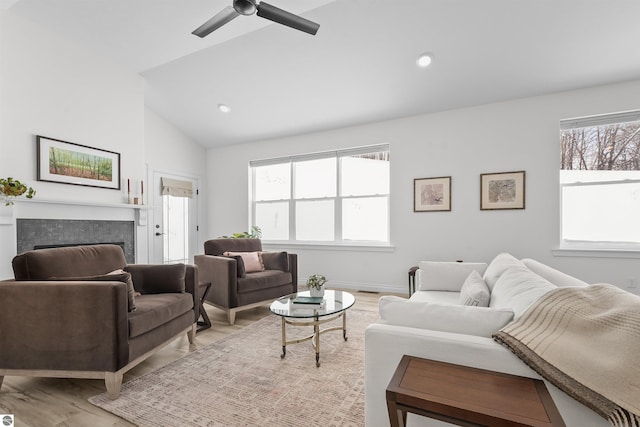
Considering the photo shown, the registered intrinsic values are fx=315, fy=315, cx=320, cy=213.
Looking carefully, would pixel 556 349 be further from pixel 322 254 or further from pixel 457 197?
pixel 322 254

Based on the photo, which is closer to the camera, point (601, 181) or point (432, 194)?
point (601, 181)

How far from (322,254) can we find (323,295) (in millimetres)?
2286

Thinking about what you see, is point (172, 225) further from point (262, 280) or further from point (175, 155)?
point (262, 280)

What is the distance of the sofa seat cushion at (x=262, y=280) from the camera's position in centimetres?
333

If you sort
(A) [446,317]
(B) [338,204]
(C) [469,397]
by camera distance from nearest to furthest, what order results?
1. (C) [469,397]
2. (A) [446,317]
3. (B) [338,204]

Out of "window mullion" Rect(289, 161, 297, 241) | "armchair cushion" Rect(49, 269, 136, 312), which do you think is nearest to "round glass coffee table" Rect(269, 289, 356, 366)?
"armchair cushion" Rect(49, 269, 136, 312)

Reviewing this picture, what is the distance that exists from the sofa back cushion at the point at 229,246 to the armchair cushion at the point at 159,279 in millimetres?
1153

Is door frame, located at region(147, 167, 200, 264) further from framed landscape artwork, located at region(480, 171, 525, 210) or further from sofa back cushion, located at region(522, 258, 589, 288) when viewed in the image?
sofa back cushion, located at region(522, 258, 589, 288)

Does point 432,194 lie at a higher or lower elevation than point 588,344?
higher

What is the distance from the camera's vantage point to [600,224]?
3.63 meters

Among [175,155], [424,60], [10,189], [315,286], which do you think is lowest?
[315,286]

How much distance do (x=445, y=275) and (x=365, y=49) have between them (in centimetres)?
251

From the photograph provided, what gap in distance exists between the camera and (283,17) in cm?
240

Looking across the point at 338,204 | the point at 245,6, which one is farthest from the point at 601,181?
the point at 245,6
